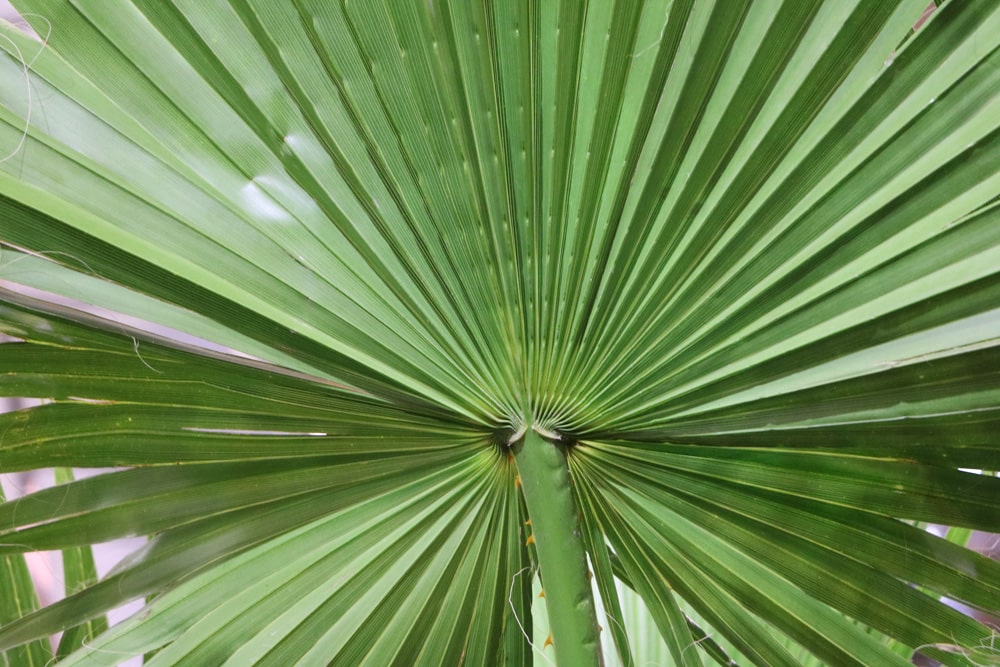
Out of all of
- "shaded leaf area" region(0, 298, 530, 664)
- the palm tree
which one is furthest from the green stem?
"shaded leaf area" region(0, 298, 530, 664)

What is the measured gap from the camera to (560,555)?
762 millimetres

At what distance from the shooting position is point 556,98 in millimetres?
678

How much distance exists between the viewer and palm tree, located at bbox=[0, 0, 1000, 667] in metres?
0.63

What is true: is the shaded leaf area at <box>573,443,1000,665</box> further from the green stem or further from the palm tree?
the green stem

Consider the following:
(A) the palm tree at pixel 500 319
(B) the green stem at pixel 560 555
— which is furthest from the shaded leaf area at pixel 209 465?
(B) the green stem at pixel 560 555

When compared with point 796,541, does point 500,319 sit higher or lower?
higher

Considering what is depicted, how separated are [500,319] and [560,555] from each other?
0.27m

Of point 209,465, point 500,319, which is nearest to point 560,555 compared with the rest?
point 500,319

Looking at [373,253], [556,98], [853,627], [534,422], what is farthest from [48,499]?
[853,627]

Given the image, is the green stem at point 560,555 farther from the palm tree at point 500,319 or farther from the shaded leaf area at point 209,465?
the shaded leaf area at point 209,465

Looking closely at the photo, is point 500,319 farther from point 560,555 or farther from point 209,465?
point 209,465

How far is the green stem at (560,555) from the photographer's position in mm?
735

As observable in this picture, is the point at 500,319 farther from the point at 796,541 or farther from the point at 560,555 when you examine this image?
the point at 796,541

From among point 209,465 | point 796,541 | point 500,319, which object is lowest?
point 796,541
